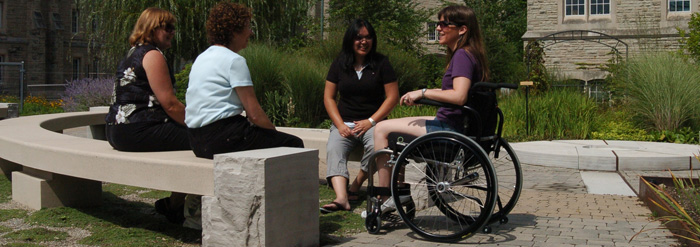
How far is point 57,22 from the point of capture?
45.1m

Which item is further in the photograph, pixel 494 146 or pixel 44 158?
pixel 44 158

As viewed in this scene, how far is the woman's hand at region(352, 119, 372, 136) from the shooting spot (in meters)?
5.84

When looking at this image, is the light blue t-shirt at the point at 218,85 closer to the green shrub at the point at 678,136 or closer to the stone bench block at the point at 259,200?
the stone bench block at the point at 259,200

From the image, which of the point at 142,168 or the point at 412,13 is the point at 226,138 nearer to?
the point at 142,168

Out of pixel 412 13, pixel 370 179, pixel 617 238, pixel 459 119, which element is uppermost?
pixel 412 13

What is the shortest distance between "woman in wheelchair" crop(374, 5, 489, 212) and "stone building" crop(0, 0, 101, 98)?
37416 mm

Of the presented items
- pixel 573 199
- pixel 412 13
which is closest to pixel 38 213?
pixel 573 199

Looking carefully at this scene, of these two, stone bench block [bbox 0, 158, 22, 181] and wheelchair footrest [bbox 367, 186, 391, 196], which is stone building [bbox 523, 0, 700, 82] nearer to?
stone bench block [bbox 0, 158, 22, 181]

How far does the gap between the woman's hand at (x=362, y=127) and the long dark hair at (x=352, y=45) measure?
19.2 inches

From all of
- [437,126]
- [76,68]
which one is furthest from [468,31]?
[76,68]

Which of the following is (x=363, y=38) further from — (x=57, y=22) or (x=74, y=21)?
(x=74, y=21)

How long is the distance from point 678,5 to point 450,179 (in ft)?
81.5

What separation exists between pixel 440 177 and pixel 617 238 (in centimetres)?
121

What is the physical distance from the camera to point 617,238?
4785 millimetres
